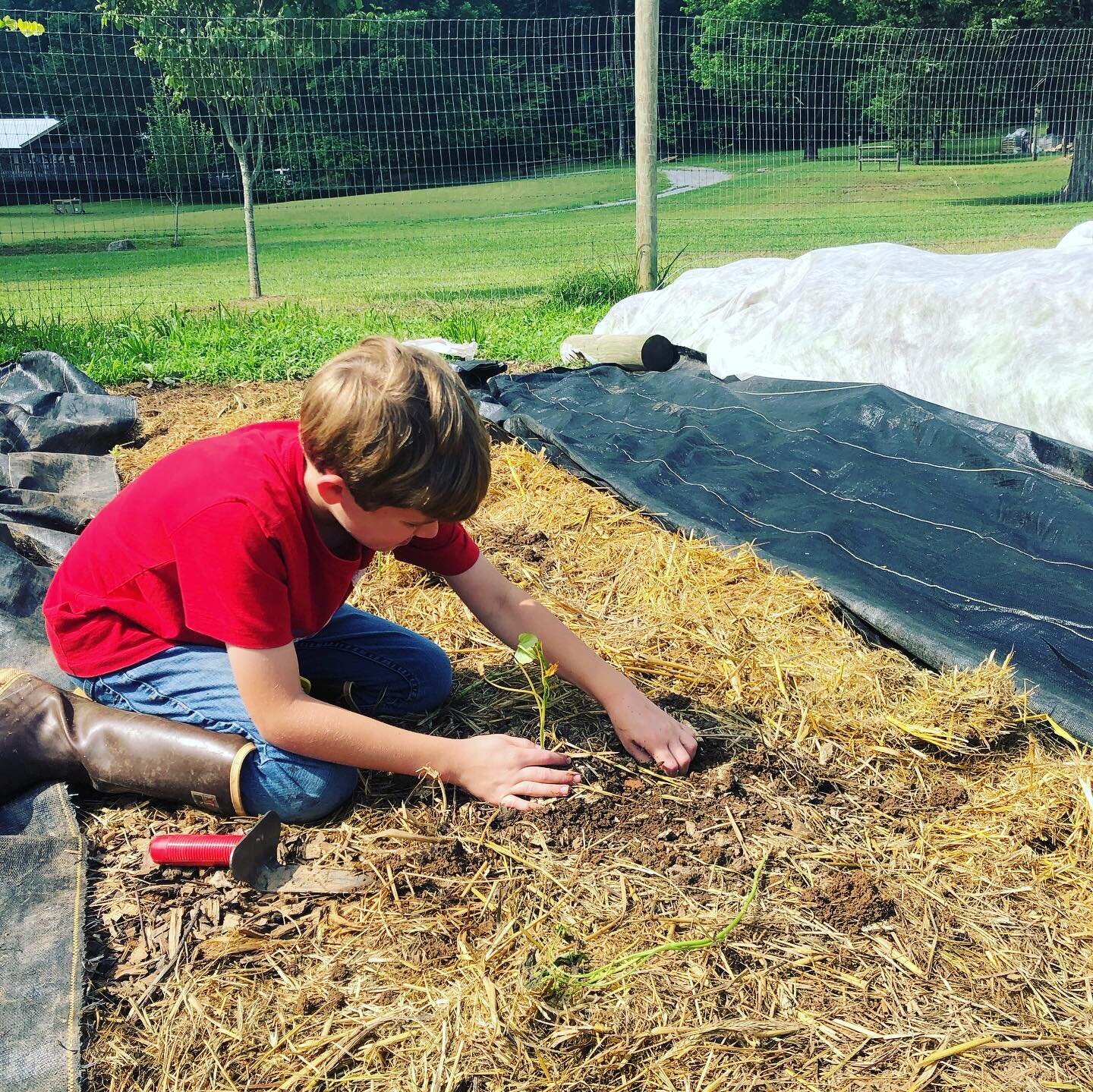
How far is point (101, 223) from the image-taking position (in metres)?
26.8

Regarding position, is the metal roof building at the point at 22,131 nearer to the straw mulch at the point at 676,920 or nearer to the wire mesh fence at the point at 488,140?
the wire mesh fence at the point at 488,140

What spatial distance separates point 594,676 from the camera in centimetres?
231

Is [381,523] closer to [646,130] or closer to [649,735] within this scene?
[649,735]

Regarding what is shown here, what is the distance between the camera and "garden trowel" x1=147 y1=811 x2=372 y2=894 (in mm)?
1970

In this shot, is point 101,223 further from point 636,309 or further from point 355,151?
point 636,309

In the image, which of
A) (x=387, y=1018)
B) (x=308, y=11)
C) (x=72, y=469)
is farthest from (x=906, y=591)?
(x=308, y=11)

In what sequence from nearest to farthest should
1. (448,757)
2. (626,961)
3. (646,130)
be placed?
(626,961), (448,757), (646,130)

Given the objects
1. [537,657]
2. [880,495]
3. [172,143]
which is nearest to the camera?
[537,657]

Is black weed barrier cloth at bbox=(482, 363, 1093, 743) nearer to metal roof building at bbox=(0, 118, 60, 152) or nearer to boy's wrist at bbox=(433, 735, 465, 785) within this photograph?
boy's wrist at bbox=(433, 735, 465, 785)

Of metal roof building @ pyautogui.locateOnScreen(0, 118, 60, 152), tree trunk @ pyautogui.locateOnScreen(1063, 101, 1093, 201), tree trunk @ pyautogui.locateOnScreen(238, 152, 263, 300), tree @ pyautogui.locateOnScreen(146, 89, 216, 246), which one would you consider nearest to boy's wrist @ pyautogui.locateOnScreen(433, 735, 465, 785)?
tree @ pyautogui.locateOnScreen(146, 89, 216, 246)

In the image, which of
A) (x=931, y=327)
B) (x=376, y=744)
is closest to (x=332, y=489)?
(x=376, y=744)

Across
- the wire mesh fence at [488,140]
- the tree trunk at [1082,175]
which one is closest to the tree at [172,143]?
the wire mesh fence at [488,140]

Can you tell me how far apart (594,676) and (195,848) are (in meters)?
0.91

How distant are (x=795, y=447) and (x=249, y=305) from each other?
868 cm
